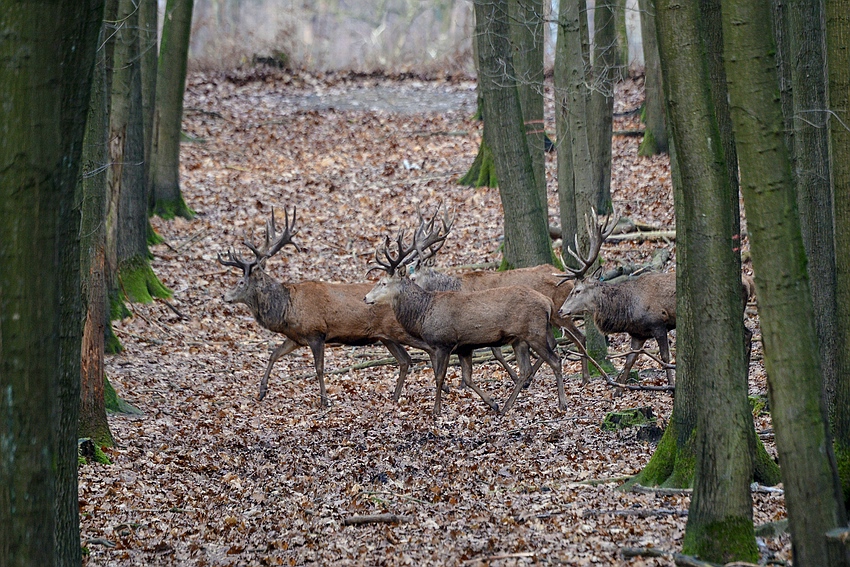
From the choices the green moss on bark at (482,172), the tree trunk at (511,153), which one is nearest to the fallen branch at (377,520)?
the tree trunk at (511,153)

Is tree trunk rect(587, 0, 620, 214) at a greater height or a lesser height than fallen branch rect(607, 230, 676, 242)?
greater

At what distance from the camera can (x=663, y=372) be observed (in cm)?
1221

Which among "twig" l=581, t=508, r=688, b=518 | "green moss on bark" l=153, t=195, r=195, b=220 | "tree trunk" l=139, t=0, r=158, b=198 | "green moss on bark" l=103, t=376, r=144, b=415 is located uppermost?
"tree trunk" l=139, t=0, r=158, b=198

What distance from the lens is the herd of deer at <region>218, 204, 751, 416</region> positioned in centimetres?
1149

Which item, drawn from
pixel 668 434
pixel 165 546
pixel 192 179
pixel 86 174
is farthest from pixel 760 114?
pixel 192 179

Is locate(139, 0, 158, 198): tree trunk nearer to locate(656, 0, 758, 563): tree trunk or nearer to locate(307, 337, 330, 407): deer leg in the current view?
locate(307, 337, 330, 407): deer leg

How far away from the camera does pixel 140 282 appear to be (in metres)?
15.9

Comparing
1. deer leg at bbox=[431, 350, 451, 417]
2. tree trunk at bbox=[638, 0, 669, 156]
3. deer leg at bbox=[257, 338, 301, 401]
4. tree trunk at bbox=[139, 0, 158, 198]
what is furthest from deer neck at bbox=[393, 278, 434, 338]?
tree trunk at bbox=[638, 0, 669, 156]

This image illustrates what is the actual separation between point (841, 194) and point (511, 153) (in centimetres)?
834

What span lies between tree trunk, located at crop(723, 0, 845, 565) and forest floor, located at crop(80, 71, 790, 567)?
0.92 meters

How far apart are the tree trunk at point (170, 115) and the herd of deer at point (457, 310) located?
6.46 m

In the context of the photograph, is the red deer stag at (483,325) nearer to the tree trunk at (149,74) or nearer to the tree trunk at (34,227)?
the tree trunk at (34,227)

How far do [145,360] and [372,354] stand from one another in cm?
348

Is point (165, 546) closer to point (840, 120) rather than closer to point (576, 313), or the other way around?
point (840, 120)
